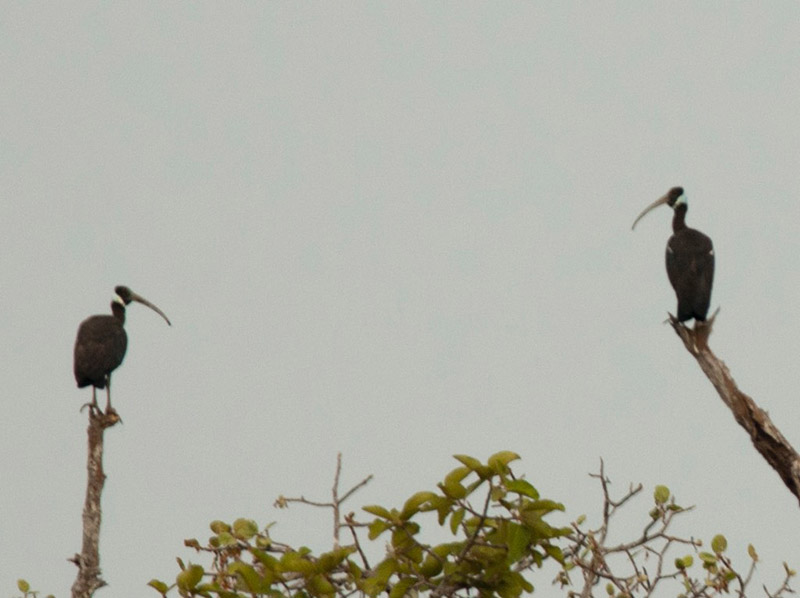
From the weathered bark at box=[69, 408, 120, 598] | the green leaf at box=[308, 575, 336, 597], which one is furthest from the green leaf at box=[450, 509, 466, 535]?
the weathered bark at box=[69, 408, 120, 598]

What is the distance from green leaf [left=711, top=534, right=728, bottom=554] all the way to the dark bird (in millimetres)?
4924

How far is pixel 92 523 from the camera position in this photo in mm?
10148

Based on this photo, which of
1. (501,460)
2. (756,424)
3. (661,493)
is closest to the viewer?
(501,460)

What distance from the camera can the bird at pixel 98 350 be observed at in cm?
1658

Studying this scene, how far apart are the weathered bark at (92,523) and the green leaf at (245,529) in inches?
103

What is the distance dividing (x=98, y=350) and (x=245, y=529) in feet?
32.3

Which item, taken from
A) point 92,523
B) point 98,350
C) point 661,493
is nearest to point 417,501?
point 661,493

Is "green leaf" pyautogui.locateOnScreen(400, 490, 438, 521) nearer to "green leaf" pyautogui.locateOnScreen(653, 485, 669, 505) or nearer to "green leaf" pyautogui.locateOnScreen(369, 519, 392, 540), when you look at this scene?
"green leaf" pyautogui.locateOnScreen(369, 519, 392, 540)

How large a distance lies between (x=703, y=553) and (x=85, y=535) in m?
4.21

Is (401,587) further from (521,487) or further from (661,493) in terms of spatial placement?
(661,493)

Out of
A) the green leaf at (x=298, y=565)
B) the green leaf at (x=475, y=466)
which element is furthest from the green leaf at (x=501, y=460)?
the green leaf at (x=298, y=565)

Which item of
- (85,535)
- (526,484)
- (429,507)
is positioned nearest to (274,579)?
(429,507)

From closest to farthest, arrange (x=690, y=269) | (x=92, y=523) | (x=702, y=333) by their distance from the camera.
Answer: (x=92, y=523), (x=702, y=333), (x=690, y=269)

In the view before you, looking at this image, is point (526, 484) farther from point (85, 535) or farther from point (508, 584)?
point (85, 535)
